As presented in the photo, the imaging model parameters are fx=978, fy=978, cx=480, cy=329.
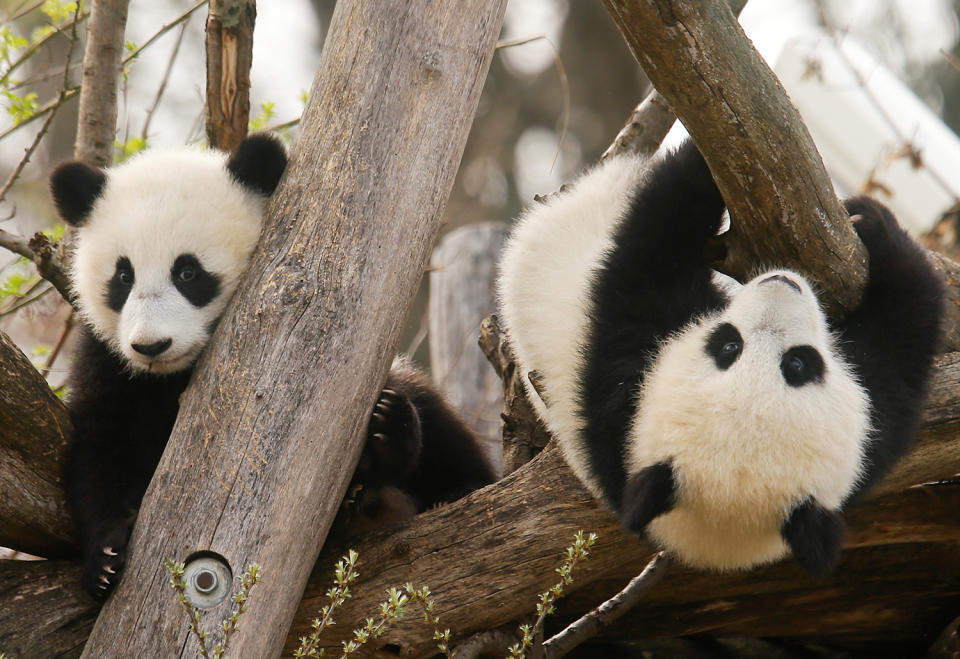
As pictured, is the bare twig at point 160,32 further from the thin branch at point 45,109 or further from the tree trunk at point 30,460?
the tree trunk at point 30,460

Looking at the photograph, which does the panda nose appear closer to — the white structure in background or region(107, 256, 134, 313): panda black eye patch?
region(107, 256, 134, 313): panda black eye patch

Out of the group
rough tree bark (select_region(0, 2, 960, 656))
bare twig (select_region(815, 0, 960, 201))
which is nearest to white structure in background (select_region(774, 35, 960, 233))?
bare twig (select_region(815, 0, 960, 201))

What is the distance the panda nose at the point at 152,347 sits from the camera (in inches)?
124

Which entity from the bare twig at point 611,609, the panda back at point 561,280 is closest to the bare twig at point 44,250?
the panda back at point 561,280

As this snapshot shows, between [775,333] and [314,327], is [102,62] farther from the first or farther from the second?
[775,333]

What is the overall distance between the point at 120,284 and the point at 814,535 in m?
2.43

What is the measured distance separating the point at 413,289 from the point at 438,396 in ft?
3.58

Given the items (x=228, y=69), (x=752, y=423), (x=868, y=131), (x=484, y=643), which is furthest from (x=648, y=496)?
(x=868, y=131)

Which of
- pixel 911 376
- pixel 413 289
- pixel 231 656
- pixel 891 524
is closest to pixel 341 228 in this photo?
pixel 413 289

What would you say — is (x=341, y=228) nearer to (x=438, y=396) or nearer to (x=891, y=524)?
(x=438, y=396)

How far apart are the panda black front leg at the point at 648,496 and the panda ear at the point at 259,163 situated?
5.48ft

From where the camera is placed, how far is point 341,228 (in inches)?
125

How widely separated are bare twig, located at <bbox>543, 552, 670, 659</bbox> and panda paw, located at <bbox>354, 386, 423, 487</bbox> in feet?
2.79

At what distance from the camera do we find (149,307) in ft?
10.7
